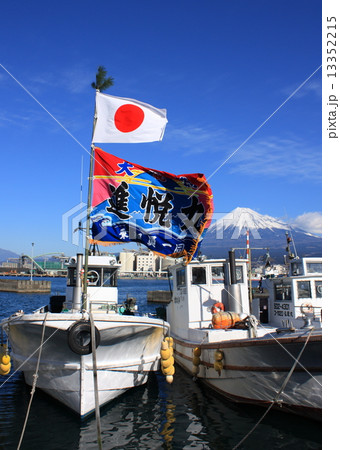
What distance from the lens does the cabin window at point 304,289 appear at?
15.9 metres

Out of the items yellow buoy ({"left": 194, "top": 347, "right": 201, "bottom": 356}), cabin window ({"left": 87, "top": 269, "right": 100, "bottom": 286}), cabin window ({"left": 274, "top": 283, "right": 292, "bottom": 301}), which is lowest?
yellow buoy ({"left": 194, "top": 347, "right": 201, "bottom": 356})

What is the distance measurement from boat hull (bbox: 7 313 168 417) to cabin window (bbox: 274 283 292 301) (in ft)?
22.5

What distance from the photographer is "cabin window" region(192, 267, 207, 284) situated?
54.3ft

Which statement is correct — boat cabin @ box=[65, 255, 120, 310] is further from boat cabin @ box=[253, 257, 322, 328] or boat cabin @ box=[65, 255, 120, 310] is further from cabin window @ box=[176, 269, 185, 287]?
boat cabin @ box=[253, 257, 322, 328]

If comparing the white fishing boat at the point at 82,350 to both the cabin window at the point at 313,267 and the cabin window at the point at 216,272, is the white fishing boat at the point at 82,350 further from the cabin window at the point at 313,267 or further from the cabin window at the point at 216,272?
the cabin window at the point at 313,267

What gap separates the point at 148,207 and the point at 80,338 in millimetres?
4563

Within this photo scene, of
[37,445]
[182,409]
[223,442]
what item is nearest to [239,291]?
[182,409]

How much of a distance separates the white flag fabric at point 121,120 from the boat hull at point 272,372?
24.4 feet

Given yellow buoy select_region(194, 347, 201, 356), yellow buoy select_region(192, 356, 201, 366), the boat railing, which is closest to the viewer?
yellow buoy select_region(194, 347, 201, 356)

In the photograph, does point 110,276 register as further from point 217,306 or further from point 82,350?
point 82,350

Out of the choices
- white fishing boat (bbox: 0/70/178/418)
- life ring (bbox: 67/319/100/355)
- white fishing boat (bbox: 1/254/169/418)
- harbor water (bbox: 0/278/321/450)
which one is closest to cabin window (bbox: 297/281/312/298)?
harbor water (bbox: 0/278/321/450)

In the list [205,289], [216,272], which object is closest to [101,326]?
[205,289]
